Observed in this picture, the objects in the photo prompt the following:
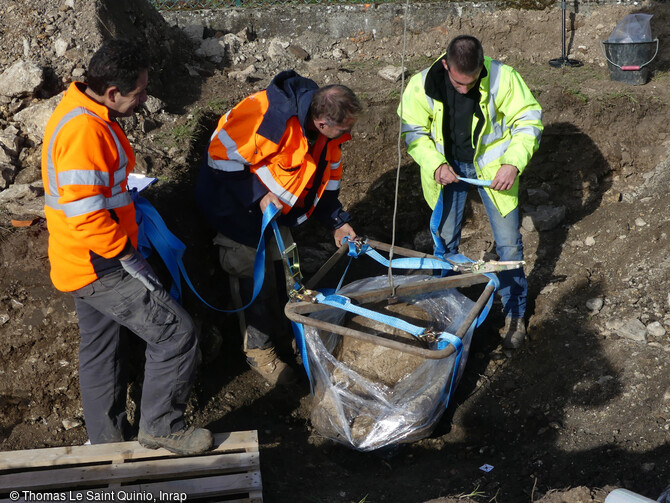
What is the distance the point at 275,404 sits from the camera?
156 inches

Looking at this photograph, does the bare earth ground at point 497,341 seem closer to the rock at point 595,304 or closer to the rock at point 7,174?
the rock at point 595,304

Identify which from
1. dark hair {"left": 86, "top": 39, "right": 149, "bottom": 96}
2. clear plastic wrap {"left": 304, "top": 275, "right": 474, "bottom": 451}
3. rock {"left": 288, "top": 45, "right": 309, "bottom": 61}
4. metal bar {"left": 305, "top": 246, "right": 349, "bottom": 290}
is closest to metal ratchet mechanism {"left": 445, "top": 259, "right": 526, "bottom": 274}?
clear plastic wrap {"left": 304, "top": 275, "right": 474, "bottom": 451}

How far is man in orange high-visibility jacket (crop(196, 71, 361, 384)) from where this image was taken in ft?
10.8

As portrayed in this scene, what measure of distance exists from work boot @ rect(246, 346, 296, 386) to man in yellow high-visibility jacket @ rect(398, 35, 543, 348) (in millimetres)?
1405

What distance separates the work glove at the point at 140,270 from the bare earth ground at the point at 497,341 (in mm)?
975

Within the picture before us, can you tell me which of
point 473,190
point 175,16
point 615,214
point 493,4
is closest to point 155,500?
point 473,190

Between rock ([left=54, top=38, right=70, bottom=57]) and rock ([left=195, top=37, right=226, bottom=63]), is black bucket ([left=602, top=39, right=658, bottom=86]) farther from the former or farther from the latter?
rock ([left=54, top=38, right=70, bottom=57])

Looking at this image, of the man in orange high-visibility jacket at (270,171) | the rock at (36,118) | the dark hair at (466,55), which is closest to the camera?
the man in orange high-visibility jacket at (270,171)

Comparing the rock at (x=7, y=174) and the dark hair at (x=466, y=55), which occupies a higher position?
the dark hair at (x=466, y=55)

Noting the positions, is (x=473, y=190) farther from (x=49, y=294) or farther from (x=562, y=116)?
(x=49, y=294)

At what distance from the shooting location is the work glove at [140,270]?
2.72 m

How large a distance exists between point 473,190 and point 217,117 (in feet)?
7.22

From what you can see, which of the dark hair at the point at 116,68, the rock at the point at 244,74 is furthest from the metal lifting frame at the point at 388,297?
the rock at the point at 244,74

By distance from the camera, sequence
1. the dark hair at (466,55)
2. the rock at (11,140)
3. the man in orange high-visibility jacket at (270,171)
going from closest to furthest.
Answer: the man in orange high-visibility jacket at (270,171) < the dark hair at (466,55) < the rock at (11,140)
